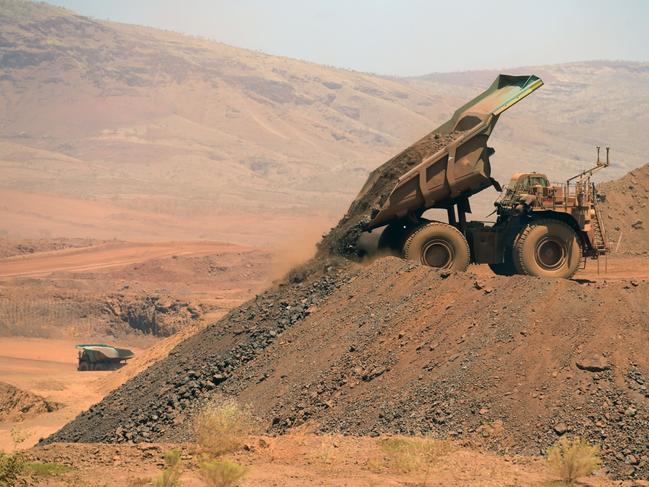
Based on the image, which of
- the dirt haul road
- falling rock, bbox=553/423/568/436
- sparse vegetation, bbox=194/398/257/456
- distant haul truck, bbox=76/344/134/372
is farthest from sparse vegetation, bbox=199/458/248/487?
the dirt haul road

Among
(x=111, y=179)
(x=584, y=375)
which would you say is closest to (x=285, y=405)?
(x=584, y=375)

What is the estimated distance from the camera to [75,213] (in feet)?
277

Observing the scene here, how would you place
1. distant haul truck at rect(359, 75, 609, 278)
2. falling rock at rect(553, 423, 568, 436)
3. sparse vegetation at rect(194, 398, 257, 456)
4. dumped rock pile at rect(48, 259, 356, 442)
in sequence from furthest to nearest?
distant haul truck at rect(359, 75, 609, 278) < dumped rock pile at rect(48, 259, 356, 442) < sparse vegetation at rect(194, 398, 257, 456) < falling rock at rect(553, 423, 568, 436)

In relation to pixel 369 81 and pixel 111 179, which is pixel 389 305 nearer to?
pixel 111 179

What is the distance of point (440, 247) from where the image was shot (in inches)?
762

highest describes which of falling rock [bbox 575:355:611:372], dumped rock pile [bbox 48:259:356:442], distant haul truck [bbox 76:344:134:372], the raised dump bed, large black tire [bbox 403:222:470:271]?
the raised dump bed

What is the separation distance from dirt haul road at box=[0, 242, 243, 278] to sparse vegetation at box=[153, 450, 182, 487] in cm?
4315

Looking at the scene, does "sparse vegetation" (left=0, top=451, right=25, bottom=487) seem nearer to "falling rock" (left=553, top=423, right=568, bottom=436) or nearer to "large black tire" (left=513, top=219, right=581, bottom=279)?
"falling rock" (left=553, top=423, right=568, bottom=436)

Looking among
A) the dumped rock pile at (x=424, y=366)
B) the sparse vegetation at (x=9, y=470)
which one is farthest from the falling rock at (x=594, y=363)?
the sparse vegetation at (x=9, y=470)

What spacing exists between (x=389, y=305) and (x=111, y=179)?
87.1 metres

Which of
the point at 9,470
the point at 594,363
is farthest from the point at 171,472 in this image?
the point at 594,363

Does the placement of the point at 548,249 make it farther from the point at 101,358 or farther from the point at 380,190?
the point at 101,358

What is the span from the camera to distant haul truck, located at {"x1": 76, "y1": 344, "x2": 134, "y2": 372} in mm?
33000

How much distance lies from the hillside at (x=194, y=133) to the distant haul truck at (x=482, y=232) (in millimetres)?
57182
